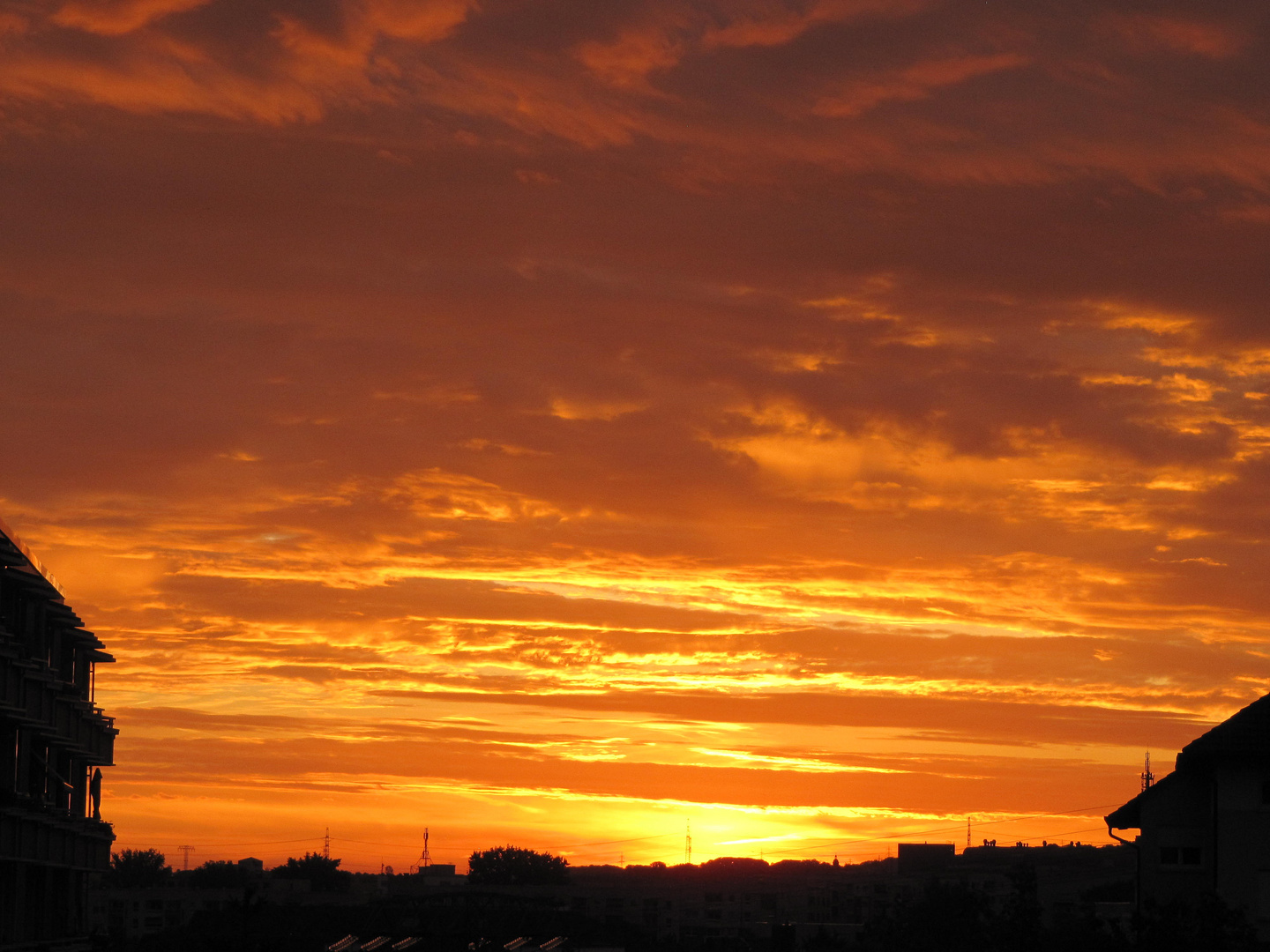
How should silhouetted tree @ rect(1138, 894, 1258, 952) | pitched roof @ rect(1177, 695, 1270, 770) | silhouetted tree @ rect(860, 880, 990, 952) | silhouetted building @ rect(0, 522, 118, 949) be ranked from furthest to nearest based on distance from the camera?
silhouetted tree @ rect(860, 880, 990, 952) → pitched roof @ rect(1177, 695, 1270, 770) → silhouetted building @ rect(0, 522, 118, 949) → silhouetted tree @ rect(1138, 894, 1258, 952)

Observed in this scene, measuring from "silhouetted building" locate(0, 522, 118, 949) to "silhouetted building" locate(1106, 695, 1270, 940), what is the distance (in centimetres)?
4196

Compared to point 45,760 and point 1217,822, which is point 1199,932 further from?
point 45,760

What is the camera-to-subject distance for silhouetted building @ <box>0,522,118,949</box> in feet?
185

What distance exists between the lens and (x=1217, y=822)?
A: 205ft

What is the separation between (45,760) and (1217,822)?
4566cm

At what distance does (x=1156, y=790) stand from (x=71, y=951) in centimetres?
4454

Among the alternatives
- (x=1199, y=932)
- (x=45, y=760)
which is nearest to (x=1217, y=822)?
(x=1199, y=932)

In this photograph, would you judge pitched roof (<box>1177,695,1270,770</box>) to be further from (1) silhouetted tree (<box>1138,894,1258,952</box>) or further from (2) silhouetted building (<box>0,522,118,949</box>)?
(2) silhouetted building (<box>0,522,118,949</box>)

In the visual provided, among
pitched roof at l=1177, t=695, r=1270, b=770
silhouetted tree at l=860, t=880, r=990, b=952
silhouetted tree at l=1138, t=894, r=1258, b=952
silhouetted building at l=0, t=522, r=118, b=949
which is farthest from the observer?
silhouetted tree at l=860, t=880, r=990, b=952

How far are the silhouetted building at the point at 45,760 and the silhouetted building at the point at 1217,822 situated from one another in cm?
4196

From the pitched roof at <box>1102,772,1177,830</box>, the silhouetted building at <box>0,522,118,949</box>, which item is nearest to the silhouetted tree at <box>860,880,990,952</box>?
the pitched roof at <box>1102,772,1177,830</box>

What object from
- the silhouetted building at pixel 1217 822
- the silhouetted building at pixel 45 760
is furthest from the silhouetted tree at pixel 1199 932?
the silhouetted building at pixel 45 760

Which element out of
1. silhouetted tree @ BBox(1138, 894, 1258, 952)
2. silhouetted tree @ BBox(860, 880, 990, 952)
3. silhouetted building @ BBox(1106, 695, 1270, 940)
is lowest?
silhouetted tree @ BBox(860, 880, 990, 952)

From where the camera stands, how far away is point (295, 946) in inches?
7185
